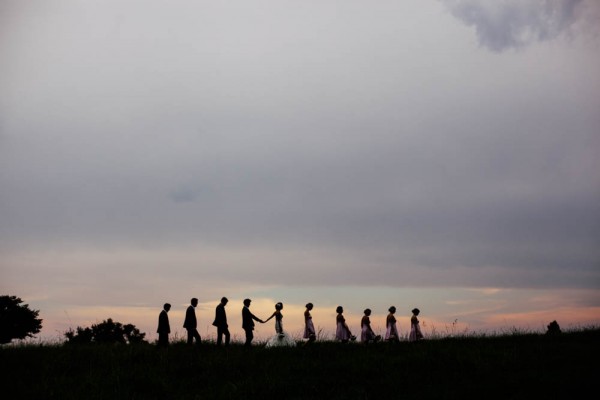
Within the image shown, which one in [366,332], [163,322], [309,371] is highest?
[163,322]

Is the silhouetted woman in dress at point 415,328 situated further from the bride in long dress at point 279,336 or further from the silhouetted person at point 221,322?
the silhouetted person at point 221,322

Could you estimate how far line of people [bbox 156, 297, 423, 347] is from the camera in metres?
24.0

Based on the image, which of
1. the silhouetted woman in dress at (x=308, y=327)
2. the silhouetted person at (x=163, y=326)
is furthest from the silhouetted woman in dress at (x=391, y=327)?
the silhouetted person at (x=163, y=326)

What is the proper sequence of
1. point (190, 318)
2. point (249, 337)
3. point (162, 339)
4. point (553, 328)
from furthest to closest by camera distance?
point (553, 328) < point (249, 337) < point (190, 318) < point (162, 339)

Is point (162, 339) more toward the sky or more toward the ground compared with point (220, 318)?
more toward the ground

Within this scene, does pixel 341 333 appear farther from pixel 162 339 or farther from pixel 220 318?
pixel 162 339

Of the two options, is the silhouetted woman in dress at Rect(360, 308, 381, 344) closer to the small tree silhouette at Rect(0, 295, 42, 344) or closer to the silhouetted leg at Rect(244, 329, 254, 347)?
the silhouetted leg at Rect(244, 329, 254, 347)

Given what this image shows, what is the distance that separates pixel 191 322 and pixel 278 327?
3594 mm

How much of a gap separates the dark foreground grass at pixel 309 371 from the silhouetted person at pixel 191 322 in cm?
129

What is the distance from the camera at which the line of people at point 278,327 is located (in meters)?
24.0

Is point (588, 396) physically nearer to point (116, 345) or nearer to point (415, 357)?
point (415, 357)

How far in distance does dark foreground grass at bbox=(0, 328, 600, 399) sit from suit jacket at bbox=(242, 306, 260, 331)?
2.06 meters

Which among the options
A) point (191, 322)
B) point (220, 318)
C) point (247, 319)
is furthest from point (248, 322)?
point (191, 322)

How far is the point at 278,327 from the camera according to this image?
24547 mm
